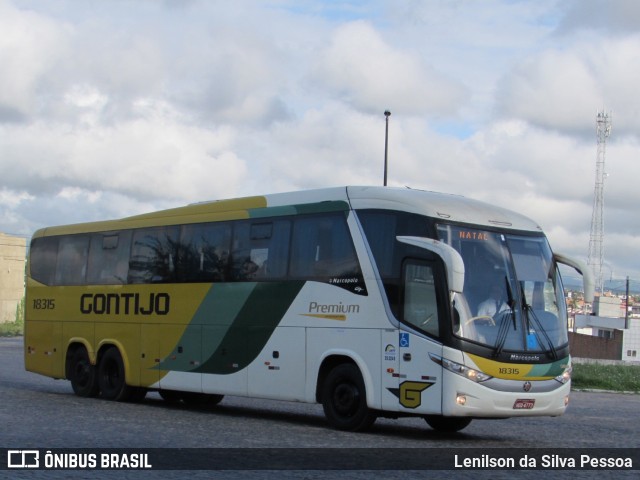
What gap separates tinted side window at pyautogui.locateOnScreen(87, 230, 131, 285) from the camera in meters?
21.9

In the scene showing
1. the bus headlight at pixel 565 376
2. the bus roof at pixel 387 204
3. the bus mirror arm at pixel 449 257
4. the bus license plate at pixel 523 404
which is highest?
the bus roof at pixel 387 204

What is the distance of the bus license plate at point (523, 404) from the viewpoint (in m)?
15.1

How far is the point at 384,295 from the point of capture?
15938 millimetres

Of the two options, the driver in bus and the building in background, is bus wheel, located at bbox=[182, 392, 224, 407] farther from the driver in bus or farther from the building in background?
the building in background

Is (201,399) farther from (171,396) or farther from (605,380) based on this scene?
(605,380)

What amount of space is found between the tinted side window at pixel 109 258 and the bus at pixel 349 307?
0.08 m

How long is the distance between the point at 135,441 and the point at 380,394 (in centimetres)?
369

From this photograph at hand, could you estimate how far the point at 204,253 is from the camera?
1969cm

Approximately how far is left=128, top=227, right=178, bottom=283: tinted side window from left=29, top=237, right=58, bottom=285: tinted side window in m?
3.13

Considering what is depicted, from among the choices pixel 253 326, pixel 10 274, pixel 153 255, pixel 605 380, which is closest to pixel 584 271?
pixel 253 326

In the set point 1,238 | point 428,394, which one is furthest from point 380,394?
point 1,238

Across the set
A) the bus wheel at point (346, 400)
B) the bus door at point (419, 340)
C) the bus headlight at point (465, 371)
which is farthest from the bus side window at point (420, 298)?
the bus wheel at point (346, 400)

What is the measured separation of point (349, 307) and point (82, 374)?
327 inches

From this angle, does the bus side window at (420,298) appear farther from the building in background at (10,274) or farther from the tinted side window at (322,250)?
the building in background at (10,274)
